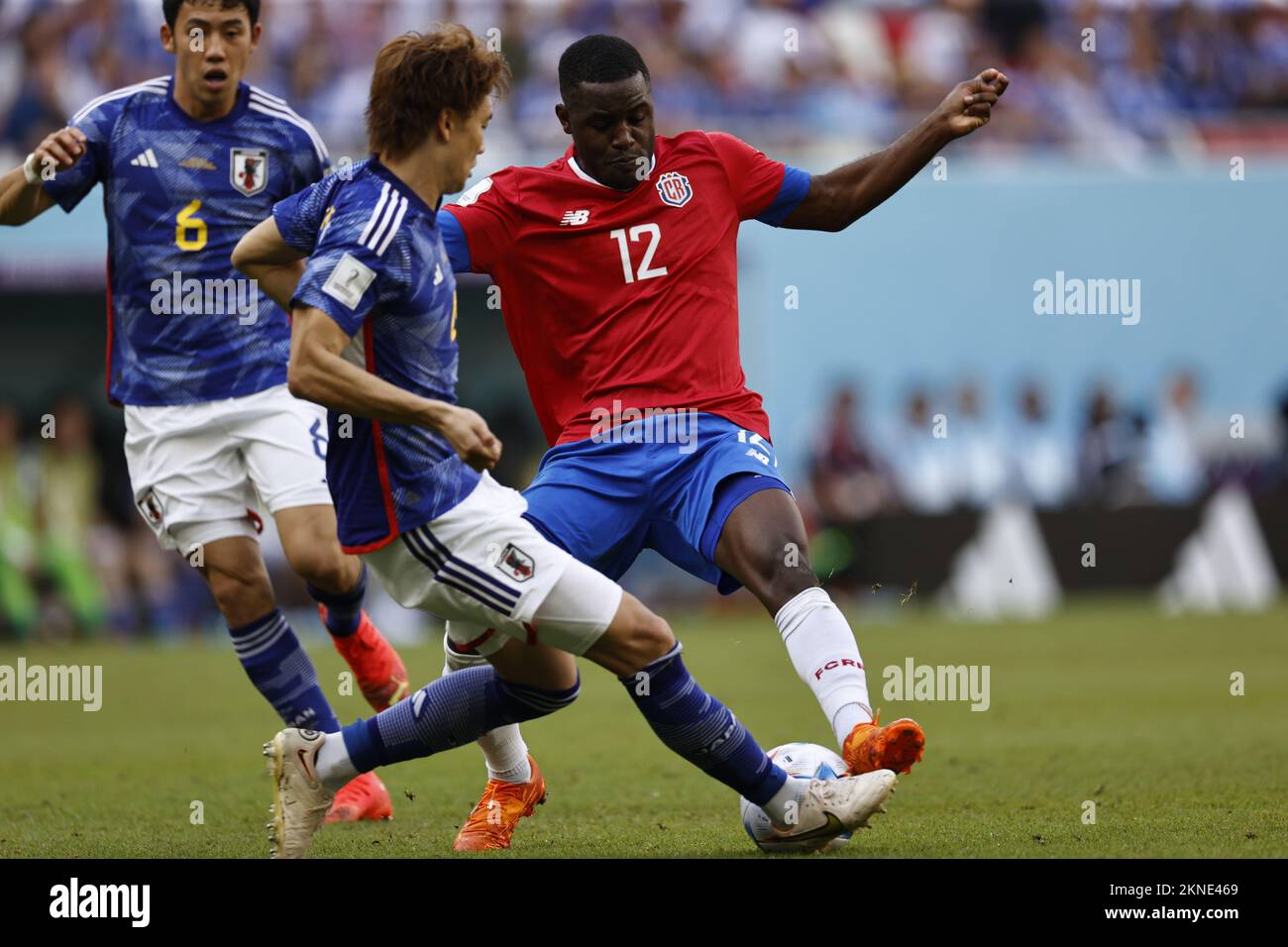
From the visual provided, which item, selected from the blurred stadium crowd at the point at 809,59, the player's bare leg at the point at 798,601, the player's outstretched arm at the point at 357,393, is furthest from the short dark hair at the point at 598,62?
the blurred stadium crowd at the point at 809,59

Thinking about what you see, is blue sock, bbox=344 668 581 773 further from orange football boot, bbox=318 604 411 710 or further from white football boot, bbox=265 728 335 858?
orange football boot, bbox=318 604 411 710

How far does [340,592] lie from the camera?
6.80 meters

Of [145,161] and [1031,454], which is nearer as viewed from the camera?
[145,161]

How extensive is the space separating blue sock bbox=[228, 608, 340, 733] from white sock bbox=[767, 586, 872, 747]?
1.85 meters

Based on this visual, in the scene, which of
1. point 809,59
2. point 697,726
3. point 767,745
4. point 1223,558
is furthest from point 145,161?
point 809,59

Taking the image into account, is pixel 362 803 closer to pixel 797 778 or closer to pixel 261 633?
pixel 261 633

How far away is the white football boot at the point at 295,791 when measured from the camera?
5.57 meters

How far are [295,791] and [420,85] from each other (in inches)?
86.2

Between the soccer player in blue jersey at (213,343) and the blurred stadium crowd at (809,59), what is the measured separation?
12.2 meters

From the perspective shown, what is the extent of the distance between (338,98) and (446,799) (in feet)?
45.3

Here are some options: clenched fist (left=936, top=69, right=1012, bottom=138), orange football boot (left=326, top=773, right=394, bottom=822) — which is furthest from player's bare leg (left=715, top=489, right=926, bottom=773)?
orange football boot (left=326, top=773, right=394, bottom=822)

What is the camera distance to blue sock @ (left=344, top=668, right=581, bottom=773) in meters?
5.59

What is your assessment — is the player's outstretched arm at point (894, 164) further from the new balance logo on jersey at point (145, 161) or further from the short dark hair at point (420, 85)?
the new balance logo on jersey at point (145, 161)
